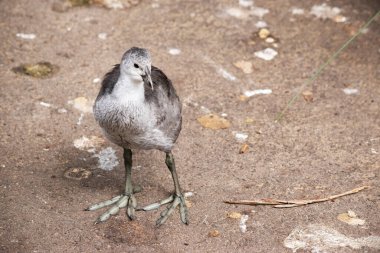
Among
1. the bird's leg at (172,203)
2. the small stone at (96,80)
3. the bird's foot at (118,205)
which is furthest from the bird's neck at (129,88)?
the small stone at (96,80)

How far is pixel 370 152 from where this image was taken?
5.25 meters

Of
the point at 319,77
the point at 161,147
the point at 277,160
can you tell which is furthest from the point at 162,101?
the point at 319,77

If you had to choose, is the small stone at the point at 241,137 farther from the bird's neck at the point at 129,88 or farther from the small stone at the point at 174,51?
the bird's neck at the point at 129,88

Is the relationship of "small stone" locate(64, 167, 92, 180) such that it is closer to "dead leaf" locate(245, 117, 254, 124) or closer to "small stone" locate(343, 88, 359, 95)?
"dead leaf" locate(245, 117, 254, 124)

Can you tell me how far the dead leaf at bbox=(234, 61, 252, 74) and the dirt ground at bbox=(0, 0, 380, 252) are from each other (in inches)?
1.8

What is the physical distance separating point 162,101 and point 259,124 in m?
1.38

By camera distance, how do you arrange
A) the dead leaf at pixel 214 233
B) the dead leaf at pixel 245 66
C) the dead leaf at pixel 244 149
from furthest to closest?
the dead leaf at pixel 245 66
the dead leaf at pixel 244 149
the dead leaf at pixel 214 233

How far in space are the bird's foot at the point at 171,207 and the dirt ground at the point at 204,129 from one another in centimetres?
4

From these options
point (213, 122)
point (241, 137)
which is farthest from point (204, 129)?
point (241, 137)

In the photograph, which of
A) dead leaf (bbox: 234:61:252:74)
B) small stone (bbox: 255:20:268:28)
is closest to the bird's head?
dead leaf (bbox: 234:61:252:74)

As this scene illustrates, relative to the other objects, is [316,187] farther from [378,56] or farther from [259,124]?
[378,56]

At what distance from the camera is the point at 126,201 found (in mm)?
4793

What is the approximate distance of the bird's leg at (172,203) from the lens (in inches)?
183

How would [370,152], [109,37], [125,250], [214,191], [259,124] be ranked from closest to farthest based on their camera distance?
[125,250] < [214,191] < [370,152] < [259,124] < [109,37]
